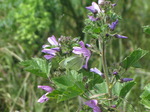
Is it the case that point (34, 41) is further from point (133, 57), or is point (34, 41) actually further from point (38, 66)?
point (133, 57)

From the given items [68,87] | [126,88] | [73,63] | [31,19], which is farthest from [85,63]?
[31,19]

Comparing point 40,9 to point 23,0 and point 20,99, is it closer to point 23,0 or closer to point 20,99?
point 23,0

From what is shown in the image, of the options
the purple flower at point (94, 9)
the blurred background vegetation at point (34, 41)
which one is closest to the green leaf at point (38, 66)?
the purple flower at point (94, 9)

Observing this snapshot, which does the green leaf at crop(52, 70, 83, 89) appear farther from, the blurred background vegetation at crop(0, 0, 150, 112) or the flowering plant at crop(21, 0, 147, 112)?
the blurred background vegetation at crop(0, 0, 150, 112)

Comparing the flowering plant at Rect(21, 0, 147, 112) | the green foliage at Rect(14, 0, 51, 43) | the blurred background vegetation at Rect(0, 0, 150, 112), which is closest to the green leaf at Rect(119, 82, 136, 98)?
the flowering plant at Rect(21, 0, 147, 112)

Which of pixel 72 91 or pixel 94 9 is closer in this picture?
pixel 72 91

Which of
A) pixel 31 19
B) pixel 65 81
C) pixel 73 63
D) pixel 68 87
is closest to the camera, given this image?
pixel 68 87

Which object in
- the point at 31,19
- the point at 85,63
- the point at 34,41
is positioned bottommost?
the point at 34,41

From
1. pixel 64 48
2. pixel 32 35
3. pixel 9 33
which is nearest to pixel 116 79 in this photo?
pixel 64 48
